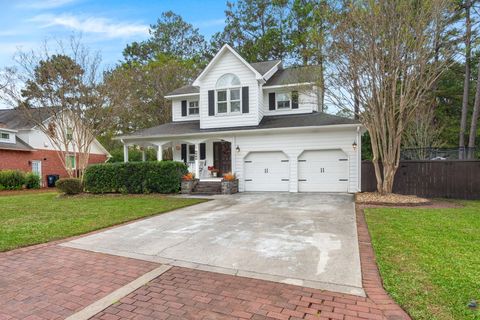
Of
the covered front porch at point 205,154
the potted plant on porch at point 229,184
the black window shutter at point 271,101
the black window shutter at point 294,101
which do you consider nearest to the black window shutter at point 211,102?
the covered front porch at point 205,154

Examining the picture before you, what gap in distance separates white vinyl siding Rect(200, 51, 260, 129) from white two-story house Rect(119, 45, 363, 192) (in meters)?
0.05

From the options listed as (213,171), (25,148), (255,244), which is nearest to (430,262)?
(255,244)

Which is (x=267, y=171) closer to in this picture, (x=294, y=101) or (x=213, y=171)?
(x=213, y=171)

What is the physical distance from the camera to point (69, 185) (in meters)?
14.5

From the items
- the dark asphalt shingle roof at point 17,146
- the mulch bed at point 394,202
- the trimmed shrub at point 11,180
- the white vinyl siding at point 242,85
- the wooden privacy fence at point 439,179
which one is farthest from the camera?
the dark asphalt shingle roof at point 17,146

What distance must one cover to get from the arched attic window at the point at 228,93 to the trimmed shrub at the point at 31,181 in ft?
45.6

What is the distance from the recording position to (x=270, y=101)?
1680 centimetres

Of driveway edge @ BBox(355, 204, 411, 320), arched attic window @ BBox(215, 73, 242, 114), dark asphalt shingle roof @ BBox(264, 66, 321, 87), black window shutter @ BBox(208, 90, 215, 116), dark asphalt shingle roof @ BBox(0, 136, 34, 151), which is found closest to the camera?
driveway edge @ BBox(355, 204, 411, 320)

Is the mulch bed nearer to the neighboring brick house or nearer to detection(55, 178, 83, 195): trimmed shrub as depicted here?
detection(55, 178, 83, 195): trimmed shrub

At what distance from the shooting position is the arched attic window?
15.9 metres

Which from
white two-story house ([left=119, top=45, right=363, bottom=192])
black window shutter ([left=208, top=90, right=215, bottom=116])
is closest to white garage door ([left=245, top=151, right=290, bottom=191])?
white two-story house ([left=119, top=45, right=363, bottom=192])

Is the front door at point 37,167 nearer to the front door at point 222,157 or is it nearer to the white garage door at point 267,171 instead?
the front door at point 222,157

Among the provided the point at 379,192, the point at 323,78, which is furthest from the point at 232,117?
the point at 379,192

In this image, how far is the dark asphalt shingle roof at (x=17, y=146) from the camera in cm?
2035
